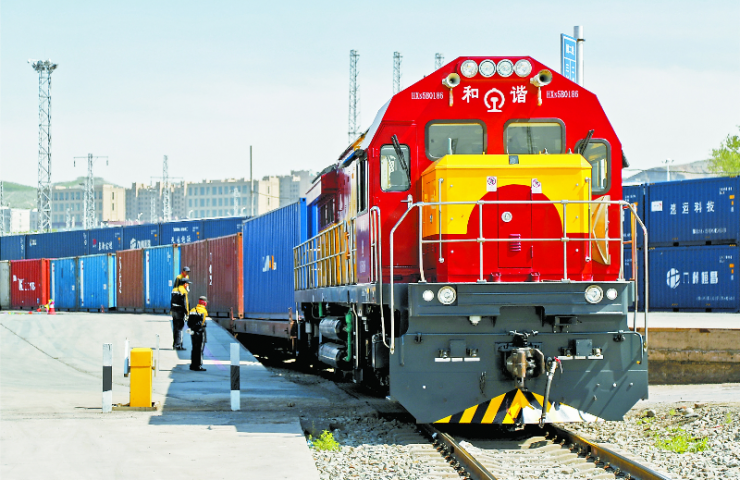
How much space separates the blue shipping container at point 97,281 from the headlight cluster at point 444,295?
3553cm

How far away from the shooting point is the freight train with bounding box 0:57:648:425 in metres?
8.34

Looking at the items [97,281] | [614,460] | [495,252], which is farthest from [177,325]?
[97,281]

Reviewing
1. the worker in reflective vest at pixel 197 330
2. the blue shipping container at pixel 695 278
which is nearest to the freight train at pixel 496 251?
the worker in reflective vest at pixel 197 330

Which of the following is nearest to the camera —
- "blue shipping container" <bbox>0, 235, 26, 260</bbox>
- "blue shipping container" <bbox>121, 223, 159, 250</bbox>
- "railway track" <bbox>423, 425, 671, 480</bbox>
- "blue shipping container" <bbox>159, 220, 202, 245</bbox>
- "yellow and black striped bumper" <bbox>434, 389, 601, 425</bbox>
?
→ "railway track" <bbox>423, 425, 671, 480</bbox>

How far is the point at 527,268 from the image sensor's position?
28.9ft

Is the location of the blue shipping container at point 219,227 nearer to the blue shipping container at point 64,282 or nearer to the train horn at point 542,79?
the blue shipping container at point 64,282

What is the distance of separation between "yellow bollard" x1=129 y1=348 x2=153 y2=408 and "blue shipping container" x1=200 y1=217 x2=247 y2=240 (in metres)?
32.8

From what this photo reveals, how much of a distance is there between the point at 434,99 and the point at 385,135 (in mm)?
662

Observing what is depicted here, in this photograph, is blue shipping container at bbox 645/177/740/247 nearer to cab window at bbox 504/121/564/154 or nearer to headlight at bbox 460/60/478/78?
cab window at bbox 504/121/564/154

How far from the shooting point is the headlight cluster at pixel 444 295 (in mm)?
8266

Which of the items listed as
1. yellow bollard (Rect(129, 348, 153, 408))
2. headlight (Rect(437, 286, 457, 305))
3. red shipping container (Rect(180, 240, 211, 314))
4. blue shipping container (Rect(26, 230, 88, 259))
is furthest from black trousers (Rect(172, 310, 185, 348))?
blue shipping container (Rect(26, 230, 88, 259))

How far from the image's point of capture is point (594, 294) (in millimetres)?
8328

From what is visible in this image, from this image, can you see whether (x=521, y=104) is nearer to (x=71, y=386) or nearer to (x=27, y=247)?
(x=71, y=386)

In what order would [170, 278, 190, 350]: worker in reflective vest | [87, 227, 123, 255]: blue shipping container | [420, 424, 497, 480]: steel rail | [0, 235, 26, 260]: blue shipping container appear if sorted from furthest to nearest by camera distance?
[0, 235, 26, 260]: blue shipping container < [87, 227, 123, 255]: blue shipping container < [170, 278, 190, 350]: worker in reflective vest < [420, 424, 497, 480]: steel rail
